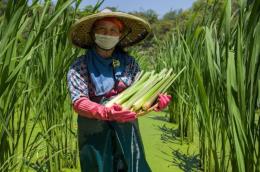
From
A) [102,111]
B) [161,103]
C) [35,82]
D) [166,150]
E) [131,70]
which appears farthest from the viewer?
[166,150]

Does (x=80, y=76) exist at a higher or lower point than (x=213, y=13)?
lower

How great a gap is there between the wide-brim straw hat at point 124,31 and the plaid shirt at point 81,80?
122mm

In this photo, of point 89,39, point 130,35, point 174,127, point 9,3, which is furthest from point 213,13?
point 174,127

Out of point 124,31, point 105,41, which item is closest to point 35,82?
point 124,31

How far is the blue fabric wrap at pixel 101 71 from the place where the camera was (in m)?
1.59

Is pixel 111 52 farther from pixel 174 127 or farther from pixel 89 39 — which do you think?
pixel 174 127

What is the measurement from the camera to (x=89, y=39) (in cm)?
175

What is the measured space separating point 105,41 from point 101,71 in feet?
0.36

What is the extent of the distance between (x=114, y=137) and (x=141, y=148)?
0.13 metres

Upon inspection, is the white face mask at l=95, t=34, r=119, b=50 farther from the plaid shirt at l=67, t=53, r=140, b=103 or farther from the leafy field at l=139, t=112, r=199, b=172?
the leafy field at l=139, t=112, r=199, b=172

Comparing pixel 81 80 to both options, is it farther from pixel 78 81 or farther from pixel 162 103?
pixel 162 103

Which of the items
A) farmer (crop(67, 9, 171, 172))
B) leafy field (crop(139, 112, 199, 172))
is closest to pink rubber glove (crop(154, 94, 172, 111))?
farmer (crop(67, 9, 171, 172))

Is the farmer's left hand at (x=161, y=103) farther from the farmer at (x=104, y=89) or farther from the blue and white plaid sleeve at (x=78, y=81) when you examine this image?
the blue and white plaid sleeve at (x=78, y=81)

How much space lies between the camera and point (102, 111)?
1.42m
